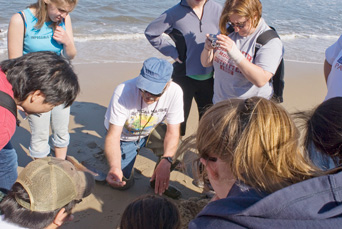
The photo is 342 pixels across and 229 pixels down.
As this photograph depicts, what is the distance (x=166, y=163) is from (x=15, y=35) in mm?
1602

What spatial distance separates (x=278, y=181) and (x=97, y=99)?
155 inches

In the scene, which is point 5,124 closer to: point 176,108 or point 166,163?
point 166,163

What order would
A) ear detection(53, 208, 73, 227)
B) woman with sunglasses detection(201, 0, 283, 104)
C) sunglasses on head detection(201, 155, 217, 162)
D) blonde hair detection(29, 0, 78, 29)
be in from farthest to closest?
blonde hair detection(29, 0, 78, 29) < woman with sunglasses detection(201, 0, 283, 104) < ear detection(53, 208, 73, 227) < sunglasses on head detection(201, 155, 217, 162)

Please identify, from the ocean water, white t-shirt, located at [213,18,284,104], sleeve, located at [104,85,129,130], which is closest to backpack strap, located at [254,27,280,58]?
white t-shirt, located at [213,18,284,104]

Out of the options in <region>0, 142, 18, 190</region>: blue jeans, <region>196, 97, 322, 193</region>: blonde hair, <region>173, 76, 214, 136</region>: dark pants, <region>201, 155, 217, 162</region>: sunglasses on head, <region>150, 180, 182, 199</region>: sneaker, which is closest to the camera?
<region>196, 97, 322, 193</region>: blonde hair

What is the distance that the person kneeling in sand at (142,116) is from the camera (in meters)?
2.61

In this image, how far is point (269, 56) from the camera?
8.86ft

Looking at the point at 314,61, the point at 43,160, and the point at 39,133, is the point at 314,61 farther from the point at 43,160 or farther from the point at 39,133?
the point at 43,160

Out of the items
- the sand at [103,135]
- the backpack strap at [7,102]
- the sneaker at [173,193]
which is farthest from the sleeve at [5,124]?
the sneaker at [173,193]

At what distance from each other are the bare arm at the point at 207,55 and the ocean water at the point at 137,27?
3744mm

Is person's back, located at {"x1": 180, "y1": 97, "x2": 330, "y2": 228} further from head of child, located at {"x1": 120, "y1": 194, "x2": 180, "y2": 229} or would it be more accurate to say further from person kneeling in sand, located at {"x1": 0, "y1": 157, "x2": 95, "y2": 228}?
person kneeling in sand, located at {"x1": 0, "y1": 157, "x2": 95, "y2": 228}

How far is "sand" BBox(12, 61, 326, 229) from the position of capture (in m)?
2.86

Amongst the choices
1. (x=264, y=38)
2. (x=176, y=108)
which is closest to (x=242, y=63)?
(x=264, y=38)

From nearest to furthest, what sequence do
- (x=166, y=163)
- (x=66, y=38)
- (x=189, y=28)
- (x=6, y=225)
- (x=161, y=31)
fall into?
(x=6, y=225) → (x=166, y=163) → (x=66, y=38) → (x=189, y=28) → (x=161, y=31)
